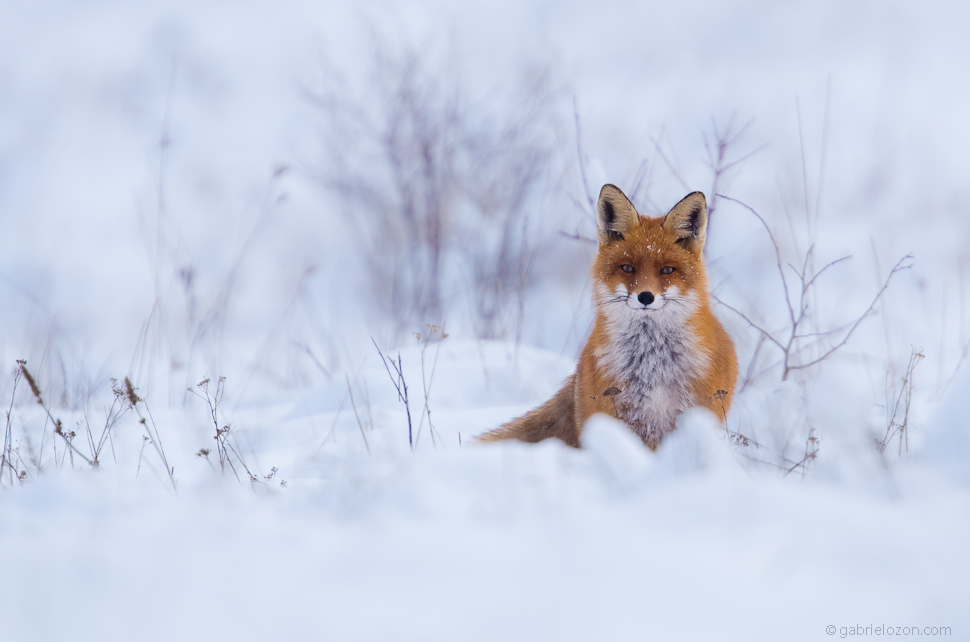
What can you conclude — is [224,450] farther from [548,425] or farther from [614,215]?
[614,215]

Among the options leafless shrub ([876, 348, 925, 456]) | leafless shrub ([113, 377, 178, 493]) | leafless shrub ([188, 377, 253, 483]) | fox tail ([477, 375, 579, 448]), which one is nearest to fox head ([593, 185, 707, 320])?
fox tail ([477, 375, 579, 448])

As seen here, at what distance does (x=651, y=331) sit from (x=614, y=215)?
0.69 meters

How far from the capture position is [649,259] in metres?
3.46

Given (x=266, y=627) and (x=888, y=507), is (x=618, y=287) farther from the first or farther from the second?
(x=266, y=627)

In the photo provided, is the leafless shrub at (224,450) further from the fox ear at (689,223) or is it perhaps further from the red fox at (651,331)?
the fox ear at (689,223)

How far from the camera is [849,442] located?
270cm

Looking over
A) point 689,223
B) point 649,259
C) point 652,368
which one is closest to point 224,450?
point 652,368

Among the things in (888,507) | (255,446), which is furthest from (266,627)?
(255,446)

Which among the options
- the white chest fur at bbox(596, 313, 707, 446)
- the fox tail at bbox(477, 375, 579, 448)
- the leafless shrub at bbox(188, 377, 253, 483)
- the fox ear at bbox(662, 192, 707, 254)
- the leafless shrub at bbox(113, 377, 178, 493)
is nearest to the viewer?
the leafless shrub at bbox(113, 377, 178, 493)

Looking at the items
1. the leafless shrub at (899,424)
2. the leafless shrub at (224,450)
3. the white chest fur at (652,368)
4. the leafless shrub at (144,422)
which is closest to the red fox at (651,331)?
the white chest fur at (652,368)

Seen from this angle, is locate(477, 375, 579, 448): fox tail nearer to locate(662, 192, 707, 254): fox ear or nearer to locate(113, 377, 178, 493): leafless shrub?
locate(662, 192, 707, 254): fox ear

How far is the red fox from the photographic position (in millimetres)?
3363

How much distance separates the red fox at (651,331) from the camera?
132 inches

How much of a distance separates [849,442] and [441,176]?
588cm
